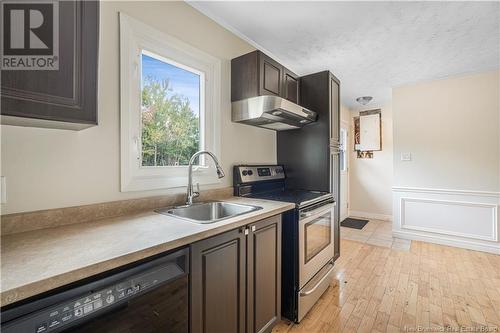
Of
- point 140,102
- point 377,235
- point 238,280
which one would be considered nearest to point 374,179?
point 377,235

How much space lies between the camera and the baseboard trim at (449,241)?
3.01 metres

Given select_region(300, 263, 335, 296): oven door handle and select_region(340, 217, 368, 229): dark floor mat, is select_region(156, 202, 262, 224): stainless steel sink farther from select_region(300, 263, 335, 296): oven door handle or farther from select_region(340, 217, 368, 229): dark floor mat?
select_region(340, 217, 368, 229): dark floor mat

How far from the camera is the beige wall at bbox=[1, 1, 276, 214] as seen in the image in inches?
39.5

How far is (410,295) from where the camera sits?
205 cm

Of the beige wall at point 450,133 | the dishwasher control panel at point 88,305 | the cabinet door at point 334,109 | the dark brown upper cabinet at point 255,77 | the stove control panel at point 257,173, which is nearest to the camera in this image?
the dishwasher control panel at point 88,305

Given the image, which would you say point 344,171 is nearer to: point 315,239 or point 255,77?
point 315,239

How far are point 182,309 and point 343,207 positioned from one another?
4.43 meters

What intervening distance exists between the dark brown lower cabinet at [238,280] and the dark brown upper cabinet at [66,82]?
74cm

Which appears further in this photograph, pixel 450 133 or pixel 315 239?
pixel 450 133

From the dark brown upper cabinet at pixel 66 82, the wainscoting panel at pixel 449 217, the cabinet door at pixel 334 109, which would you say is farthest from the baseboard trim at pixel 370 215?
the dark brown upper cabinet at pixel 66 82

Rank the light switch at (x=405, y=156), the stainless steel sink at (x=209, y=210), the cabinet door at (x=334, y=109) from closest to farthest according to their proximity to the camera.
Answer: the stainless steel sink at (x=209, y=210)
the cabinet door at (x=334, y=109)
the light switch at (x=405, y=156)

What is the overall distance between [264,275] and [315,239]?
0.66 meters

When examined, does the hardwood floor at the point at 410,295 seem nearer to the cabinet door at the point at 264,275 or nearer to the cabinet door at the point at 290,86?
the cabinet door at the point at 264,275

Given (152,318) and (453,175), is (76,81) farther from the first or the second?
(453,175)
